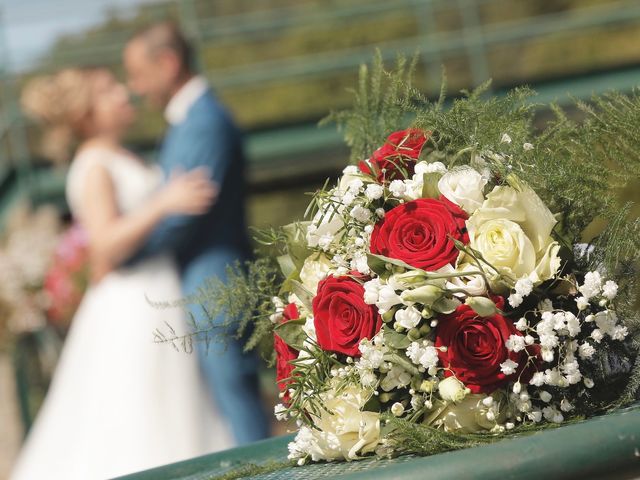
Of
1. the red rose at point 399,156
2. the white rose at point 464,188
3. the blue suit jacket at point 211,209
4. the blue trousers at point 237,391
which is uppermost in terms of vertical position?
the blue suit jacket at point 211,209

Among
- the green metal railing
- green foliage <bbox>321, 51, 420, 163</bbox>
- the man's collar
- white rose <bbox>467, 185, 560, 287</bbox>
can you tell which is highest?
the green metal railing

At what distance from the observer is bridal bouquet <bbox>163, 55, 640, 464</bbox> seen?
169 cm

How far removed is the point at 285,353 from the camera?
1936mm

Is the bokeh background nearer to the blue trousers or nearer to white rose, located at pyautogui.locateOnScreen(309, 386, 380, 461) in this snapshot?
the blue trousers

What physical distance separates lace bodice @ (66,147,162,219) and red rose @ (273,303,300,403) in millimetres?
4032

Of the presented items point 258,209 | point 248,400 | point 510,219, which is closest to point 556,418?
point 510,219

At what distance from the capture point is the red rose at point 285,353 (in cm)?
191

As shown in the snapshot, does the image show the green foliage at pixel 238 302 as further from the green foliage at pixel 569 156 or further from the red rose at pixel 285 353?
the green foliage at pixel 569 156

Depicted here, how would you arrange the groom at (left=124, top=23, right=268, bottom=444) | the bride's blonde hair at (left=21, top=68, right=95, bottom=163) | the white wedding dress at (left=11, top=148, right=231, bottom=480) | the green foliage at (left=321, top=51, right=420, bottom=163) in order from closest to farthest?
the green foliage at (left=321, top=51, right=420, bottom=163) < the white wedding dress at (left=11, top=148, right=231, bottom=480) < the groom at (left=124, top=23, right=268, bottom=444) < the bride's blonde hair at (left=21, top=68, right=95, bottom=163)

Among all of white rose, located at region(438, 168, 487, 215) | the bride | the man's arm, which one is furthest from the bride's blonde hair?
white rose, located at region(438, 168, 487, 215)

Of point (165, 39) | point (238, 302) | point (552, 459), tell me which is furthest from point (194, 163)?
point (552, 459)

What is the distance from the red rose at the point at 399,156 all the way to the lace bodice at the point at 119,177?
4119mm

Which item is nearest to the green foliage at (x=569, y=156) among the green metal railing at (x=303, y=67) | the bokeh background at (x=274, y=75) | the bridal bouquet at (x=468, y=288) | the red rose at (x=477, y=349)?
the bridal bouquet at (x=468, y=288)

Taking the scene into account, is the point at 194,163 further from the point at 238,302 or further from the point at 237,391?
the point at 238,302
